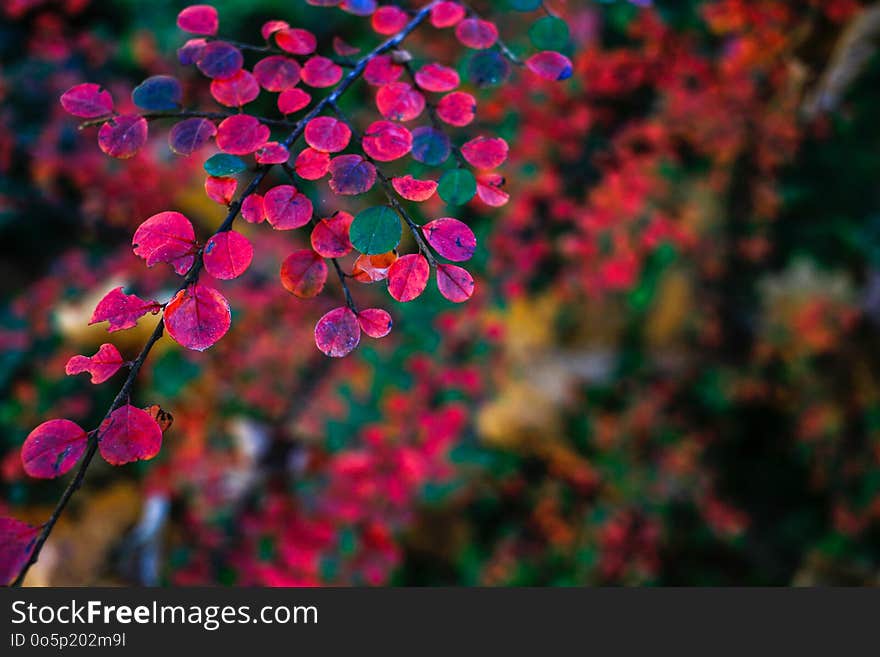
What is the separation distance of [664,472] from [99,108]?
129 inches

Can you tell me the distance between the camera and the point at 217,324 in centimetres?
78

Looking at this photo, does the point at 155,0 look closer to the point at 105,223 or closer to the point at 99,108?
the point at 105,223

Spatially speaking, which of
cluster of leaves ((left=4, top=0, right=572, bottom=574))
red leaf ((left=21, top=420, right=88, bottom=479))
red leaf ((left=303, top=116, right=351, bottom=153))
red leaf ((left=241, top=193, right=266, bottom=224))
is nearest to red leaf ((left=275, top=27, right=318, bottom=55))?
cluster of leaves ((left=4, top=0, right=572, bottom=574))

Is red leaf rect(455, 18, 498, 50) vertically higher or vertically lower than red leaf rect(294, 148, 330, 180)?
higher

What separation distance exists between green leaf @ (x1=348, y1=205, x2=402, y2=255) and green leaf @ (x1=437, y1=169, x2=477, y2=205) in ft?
0.39

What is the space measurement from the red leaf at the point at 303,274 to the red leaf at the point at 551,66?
532 mm

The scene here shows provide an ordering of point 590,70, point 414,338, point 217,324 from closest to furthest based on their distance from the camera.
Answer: point 217,324 → point 414,338 → point 590,70

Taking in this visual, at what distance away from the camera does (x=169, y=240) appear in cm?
83

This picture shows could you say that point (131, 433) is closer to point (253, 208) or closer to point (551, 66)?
point (253, 208)

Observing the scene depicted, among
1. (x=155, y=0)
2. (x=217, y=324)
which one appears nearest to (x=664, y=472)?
(x=217, y=324)

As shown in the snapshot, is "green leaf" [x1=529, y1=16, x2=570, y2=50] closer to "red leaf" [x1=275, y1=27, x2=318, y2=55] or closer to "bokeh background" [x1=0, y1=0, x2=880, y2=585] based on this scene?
"red leaf" [x1=275, y1=27, x2=318, y2=55]

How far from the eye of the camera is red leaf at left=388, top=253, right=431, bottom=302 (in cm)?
81

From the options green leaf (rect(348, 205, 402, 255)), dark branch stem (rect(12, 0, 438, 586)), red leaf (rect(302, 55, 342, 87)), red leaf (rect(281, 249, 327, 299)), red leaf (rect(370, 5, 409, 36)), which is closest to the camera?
dark branch stem (rect(12, 0, 438, 586))

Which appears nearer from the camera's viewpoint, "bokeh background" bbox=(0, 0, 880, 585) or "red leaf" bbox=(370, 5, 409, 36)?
"red leaf" bbox=(370, 5, 409, 36)
